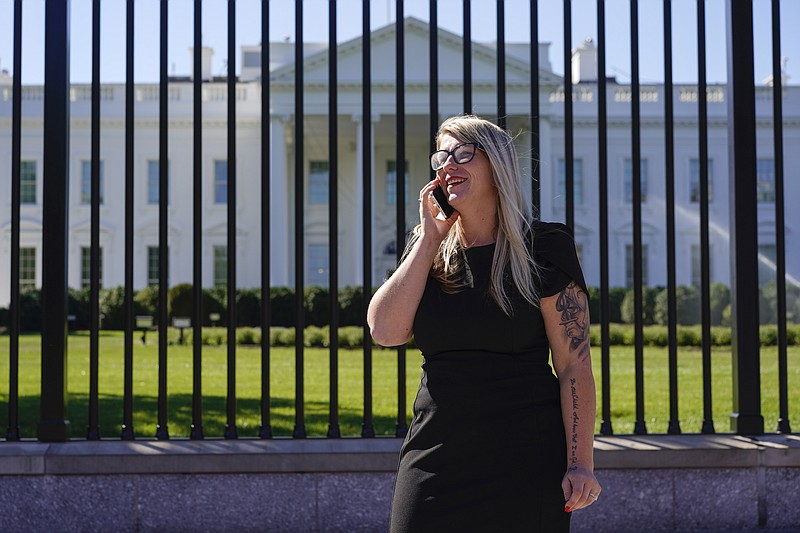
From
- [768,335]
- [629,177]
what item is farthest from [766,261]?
[768,335]

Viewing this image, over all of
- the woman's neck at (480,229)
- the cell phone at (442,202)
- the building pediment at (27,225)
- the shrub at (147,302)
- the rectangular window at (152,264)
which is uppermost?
the building pediment at (27,225)

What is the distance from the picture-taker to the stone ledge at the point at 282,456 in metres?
4.11

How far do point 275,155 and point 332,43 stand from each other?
29.9 metres

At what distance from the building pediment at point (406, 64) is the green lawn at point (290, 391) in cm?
1157

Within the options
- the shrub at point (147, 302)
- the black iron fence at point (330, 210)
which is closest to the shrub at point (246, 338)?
the shrub at point (147, 302)

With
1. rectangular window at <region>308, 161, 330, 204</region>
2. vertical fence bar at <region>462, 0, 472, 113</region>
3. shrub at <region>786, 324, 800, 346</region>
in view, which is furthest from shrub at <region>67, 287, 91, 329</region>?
vertical fence bar at <region>462, 0, 472, 113</region>

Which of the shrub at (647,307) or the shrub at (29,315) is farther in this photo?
the shrub at (647,307)

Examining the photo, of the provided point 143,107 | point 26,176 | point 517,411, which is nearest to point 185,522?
point 517,411

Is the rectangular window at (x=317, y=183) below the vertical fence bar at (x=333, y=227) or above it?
above

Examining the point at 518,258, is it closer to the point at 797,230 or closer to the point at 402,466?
the point at 402,466

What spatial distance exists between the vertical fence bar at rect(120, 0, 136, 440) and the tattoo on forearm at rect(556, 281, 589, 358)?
2561 mm

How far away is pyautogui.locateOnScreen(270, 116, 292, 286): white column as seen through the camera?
106 ft

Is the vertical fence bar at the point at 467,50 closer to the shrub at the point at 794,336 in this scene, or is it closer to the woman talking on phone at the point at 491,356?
the woman talking on phone at the point at 491,356

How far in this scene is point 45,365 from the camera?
432 cm
